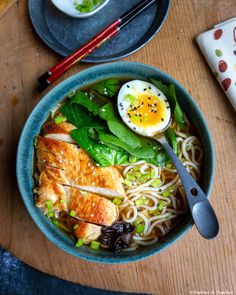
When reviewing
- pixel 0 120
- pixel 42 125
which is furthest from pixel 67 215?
pixel 0 120

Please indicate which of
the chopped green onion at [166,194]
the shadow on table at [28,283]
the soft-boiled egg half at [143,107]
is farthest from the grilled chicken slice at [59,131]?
the shadow on table at [28,283]

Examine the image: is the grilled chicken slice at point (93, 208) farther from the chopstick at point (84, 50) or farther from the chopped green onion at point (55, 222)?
the chopstick at point (84, 50)

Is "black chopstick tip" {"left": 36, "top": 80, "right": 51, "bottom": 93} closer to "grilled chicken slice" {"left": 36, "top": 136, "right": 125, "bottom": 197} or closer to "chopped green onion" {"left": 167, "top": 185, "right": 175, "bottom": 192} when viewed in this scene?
"grilled chicken slice" {"left": 36, "top": 136, "right": 125, "bottom": 197}

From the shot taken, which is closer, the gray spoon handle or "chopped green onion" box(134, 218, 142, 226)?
the gray spoon handle

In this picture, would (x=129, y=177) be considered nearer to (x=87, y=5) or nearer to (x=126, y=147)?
(x=126, y=147)

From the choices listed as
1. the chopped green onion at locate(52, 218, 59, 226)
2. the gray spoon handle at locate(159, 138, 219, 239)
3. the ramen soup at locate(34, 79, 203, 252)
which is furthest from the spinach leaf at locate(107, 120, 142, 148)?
the chopped green onion at locate(52, 218, 59, 226)

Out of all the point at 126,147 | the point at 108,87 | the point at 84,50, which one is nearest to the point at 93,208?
the point at 126,147
